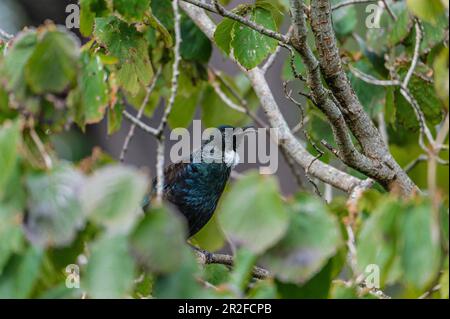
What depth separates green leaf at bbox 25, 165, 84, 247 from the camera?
1531 mm

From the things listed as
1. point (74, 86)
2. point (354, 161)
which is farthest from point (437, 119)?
point (74, 86)

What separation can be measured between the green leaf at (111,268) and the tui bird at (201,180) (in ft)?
7.41

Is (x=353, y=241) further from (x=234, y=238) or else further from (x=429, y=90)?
(x=429, y=90)

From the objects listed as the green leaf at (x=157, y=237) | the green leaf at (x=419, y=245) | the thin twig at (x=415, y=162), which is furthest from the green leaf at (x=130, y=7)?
the thin twig at (x=415, y=162)

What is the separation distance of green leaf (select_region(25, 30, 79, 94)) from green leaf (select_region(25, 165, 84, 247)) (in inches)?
8.1

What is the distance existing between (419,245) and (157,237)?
491mm

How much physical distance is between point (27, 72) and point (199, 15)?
7.14ft

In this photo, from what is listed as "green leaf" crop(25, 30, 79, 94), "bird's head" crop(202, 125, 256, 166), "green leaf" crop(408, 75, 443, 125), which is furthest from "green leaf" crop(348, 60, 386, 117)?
"green leaf" crop(25, 30, 79, 94)

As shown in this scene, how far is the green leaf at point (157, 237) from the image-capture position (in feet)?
4.85

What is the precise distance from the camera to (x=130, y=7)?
264 centimetres

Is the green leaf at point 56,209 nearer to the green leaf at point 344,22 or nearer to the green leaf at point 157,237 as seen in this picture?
the green leaf at point 157,237

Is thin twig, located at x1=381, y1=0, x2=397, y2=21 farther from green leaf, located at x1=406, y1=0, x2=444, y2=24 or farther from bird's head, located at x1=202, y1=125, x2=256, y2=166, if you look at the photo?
green leaf, located at x1=406, y1=0, x2=444, y2=24

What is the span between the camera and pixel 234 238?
5.02 feet

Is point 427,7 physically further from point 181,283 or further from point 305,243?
point 181,283
